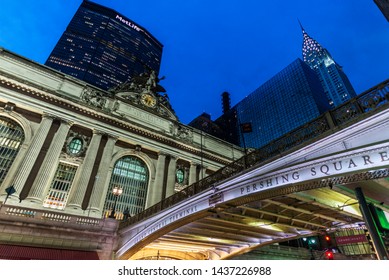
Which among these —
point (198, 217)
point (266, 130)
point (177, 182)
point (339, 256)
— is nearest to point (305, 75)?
point (266, 130)

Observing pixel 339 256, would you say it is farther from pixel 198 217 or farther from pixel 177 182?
pixel 198 217

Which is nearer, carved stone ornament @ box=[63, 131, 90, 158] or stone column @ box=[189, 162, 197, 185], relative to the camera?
carved stone ornament @ box=[63, 131, 90, 158]

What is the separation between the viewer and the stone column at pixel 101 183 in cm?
1659

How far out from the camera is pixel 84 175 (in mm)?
17516

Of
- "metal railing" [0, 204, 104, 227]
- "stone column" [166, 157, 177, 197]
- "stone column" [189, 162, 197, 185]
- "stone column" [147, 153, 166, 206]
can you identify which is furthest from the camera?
"stone column" [189, 162, 197, 185]

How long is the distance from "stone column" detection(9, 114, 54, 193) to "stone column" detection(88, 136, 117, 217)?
4.69m

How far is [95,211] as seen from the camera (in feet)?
53.8

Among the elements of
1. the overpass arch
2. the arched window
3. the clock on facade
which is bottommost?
the overpass arch

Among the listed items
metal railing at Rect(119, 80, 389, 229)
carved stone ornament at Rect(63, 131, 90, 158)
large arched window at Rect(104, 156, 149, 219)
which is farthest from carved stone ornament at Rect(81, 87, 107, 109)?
metal railing at Rect(119, 80, 389, 229)

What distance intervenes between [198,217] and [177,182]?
13.7 m

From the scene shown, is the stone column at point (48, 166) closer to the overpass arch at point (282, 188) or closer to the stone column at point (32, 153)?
the stone column at point (32, 153)

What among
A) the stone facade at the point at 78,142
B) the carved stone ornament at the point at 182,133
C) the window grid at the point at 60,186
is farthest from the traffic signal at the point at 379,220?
the carved stone ornament at the point at 182,133

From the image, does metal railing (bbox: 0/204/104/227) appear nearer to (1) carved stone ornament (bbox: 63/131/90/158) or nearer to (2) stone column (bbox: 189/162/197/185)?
(1) carved stone ornament (bbox: 63/131/90/158)

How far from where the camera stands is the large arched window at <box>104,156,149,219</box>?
1866 cm
